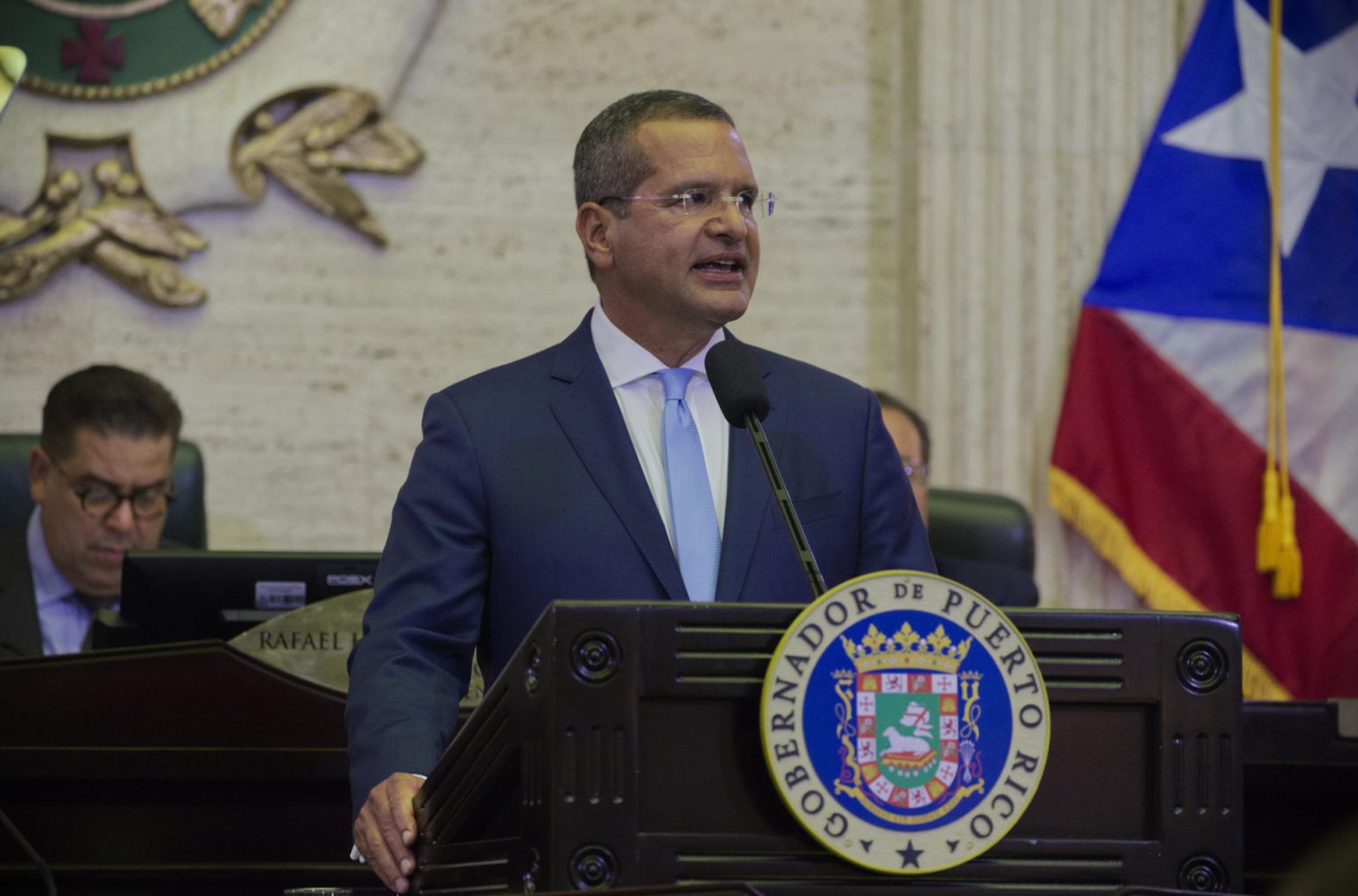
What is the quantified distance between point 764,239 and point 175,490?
1.99 meters

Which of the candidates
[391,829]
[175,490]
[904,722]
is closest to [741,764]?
[904,722]

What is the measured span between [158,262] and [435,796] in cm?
361

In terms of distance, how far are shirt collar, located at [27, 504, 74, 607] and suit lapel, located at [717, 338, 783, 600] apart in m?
2.32

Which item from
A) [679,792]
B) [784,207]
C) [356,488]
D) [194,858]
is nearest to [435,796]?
[679,792]

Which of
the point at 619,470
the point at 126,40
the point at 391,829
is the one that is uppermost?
the point at 126,40

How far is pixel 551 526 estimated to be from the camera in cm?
208

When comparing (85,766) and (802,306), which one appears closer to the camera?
(85,766)

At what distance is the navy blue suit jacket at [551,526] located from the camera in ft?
6.66

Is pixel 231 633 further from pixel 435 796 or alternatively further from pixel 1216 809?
pixel 1216 809

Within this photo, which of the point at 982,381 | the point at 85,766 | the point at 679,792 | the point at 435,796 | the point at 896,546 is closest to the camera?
the point at 679,792

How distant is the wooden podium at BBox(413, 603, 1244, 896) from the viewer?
1.40 m

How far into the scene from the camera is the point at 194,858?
2.65 metres

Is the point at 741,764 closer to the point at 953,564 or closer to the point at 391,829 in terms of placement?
the point at 391,829

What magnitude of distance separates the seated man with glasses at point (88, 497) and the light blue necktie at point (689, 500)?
214 cm
